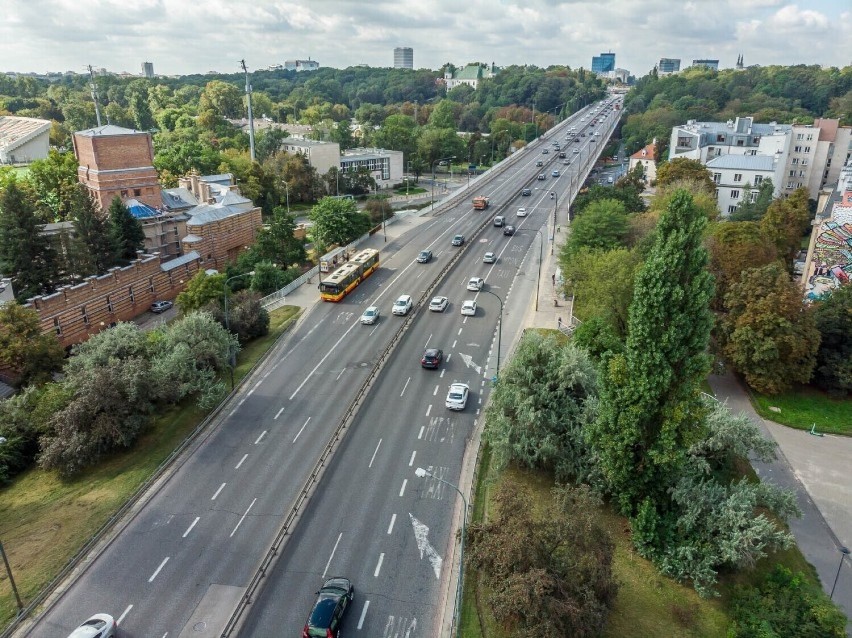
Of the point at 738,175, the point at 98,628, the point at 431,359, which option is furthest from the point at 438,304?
the point at 738,175

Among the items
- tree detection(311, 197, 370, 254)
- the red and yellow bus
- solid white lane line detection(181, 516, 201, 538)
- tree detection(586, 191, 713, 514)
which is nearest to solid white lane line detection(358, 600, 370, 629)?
solid white lane line detection(181, 516, 201, 538)

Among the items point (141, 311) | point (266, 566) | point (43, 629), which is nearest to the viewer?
point (43, 629)

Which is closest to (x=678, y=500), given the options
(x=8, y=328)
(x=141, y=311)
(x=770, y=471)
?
(x=770, y=471)

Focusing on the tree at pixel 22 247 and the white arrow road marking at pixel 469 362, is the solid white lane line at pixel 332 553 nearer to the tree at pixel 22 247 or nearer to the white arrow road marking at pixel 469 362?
the white arrow road marking at pixel 469 362

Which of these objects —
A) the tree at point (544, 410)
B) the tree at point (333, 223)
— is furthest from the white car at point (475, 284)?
the tree at point (544, 410)

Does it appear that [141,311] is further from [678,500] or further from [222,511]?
[678,500]

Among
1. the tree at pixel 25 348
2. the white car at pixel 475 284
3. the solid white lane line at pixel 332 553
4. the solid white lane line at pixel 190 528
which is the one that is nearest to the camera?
the solid white lane line at pixel 332 553

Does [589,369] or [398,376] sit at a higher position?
[589,369]
